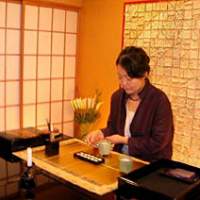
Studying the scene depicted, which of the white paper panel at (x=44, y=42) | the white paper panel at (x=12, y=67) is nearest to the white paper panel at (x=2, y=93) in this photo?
the white paper panel at (x=12, y=67)

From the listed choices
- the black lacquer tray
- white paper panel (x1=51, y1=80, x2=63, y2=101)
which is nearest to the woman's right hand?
the black lacquer tray

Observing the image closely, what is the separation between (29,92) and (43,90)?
0.21m

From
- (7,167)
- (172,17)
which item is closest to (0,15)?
(172,17)

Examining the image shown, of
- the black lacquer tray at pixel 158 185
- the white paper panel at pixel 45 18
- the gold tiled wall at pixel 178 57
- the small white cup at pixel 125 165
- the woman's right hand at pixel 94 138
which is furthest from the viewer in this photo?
the white paper panel at pixel 45 18

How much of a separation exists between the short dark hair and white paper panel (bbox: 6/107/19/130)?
223 centimetres

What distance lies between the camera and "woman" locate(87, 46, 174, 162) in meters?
2.03

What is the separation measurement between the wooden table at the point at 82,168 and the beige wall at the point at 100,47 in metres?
1.96

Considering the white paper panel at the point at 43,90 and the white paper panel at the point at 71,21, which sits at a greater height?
the white paper panel at the point at 71,21

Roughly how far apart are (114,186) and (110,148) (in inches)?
18.9

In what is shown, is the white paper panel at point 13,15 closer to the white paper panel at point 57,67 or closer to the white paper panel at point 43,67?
the white paper panel at point 43,67

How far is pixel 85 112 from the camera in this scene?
3.99 m

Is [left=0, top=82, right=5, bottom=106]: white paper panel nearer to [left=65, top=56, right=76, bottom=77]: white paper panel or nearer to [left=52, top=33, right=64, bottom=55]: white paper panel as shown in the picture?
[left=52, top=33, right=64, bottom=55]: white paper panel

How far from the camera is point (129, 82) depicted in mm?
2100

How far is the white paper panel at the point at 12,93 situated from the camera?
388 centimetres
